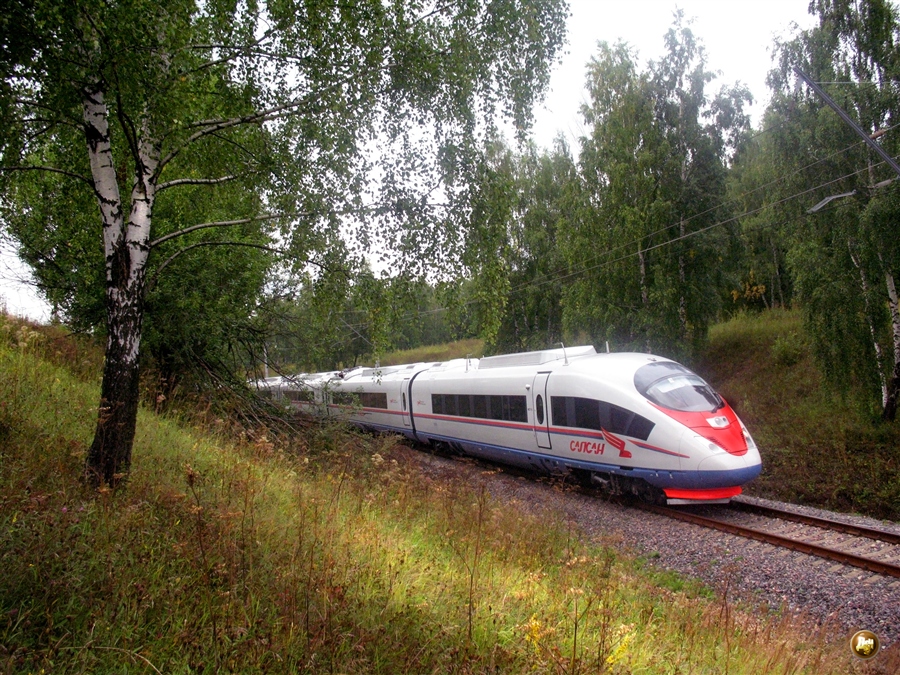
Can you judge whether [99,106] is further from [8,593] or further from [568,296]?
[568,296]

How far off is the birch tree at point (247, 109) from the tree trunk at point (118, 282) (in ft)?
0.04

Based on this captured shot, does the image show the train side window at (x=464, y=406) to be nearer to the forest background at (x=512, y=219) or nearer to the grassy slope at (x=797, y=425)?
the forest background at (x=512, y=219)

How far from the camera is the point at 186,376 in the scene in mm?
9289

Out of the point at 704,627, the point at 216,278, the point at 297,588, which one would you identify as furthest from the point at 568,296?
the point at 297,588

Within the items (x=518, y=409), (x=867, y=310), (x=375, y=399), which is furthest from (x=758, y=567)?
(x=375, y=399)

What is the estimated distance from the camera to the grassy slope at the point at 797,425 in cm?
1155

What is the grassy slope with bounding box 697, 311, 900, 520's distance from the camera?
11.6 m

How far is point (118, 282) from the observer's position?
4.53 meters

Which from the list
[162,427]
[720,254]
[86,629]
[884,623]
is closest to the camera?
[86,629]

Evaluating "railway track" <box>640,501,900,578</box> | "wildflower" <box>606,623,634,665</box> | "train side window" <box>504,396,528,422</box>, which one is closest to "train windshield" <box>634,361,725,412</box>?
"railway track" <box>640,501,900,578</box>

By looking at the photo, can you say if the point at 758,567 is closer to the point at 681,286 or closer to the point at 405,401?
the point at 405,401

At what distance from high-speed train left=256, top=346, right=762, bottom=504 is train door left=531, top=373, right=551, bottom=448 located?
2cm

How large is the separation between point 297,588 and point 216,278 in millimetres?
6822

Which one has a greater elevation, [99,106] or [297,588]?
[99,106]
